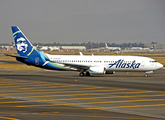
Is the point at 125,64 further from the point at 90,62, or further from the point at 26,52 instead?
the point at 26,52

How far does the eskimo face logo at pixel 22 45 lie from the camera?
201 feet

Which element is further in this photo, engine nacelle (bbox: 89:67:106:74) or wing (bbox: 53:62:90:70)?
wing (bbox: 53:62:90:70)

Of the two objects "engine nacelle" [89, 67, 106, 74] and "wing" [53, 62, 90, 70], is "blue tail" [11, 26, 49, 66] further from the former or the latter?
"engine nacelle" [89, 67, 106, 74]

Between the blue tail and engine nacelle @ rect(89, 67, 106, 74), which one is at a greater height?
the blue tail

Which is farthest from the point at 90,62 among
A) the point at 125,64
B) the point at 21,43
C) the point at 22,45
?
the point at 21,43

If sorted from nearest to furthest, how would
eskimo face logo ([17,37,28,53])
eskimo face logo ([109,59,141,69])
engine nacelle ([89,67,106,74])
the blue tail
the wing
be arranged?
1. engine nacelle ([89,67,106,74])
2. the wing
3. eskimo face logo ([109,59,141,69])
4. the blue tail
5. eskimo face logo ([17,37,28,53])

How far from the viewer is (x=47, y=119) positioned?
1880 cm

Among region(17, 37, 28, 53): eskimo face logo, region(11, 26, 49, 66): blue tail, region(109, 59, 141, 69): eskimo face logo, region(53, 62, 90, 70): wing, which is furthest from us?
region(17, 37, 28, 53): eskimo face logo

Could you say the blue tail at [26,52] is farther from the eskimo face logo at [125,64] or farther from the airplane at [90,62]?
the eskimo face logo at [125,64]

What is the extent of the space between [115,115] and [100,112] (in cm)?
152

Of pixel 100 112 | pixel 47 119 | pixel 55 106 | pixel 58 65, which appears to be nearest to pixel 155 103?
pixel 100 112

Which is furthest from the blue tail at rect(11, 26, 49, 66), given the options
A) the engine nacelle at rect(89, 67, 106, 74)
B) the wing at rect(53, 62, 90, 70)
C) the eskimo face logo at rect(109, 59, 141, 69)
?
the eskimo face logo at rect(109, 59, 141, 69)

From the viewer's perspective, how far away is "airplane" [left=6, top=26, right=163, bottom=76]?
5819cm

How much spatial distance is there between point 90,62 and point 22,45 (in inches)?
543
